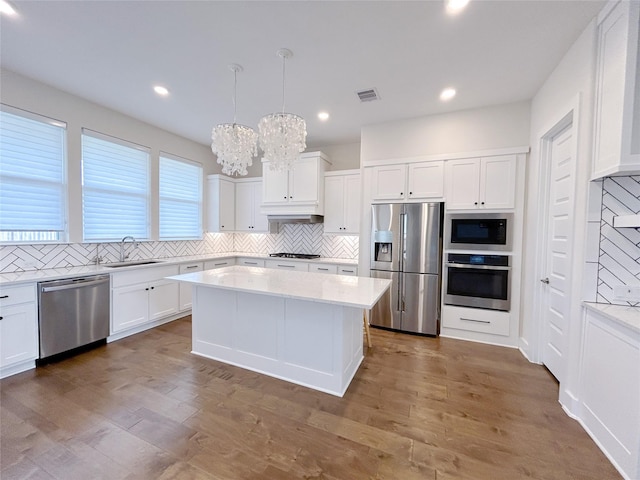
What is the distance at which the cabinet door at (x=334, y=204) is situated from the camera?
430cm

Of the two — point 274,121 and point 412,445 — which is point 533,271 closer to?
point 412,445

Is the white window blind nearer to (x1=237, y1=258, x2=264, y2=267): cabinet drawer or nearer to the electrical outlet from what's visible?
(x1=237, y1=258, x2=264, y2=267): cabinet drawer

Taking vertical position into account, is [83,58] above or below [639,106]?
above

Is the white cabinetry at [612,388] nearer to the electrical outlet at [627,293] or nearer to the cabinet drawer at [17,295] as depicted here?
the electrical outlet at [627,293]

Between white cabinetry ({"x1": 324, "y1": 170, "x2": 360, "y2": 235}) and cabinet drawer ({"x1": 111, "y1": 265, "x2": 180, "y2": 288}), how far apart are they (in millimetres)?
2462

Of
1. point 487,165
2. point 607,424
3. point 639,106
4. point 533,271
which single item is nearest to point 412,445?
point 607,424

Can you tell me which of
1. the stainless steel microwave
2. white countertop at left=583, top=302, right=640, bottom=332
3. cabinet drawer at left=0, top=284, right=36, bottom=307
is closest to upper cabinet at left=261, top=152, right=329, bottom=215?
the stainless steel microwave

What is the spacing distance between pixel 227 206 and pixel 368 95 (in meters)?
3.35

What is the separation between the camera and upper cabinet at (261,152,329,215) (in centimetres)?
429

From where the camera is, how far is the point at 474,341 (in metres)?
3.25

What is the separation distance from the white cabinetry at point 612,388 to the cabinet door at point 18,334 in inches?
181

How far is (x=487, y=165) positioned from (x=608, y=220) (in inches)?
60.2

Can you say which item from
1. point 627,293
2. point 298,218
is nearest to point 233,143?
point 298,218

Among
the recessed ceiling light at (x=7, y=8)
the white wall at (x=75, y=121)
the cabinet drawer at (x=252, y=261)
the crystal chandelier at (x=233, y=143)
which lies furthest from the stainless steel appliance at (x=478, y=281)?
the recessed ceiling light at (x=7, y=8)
